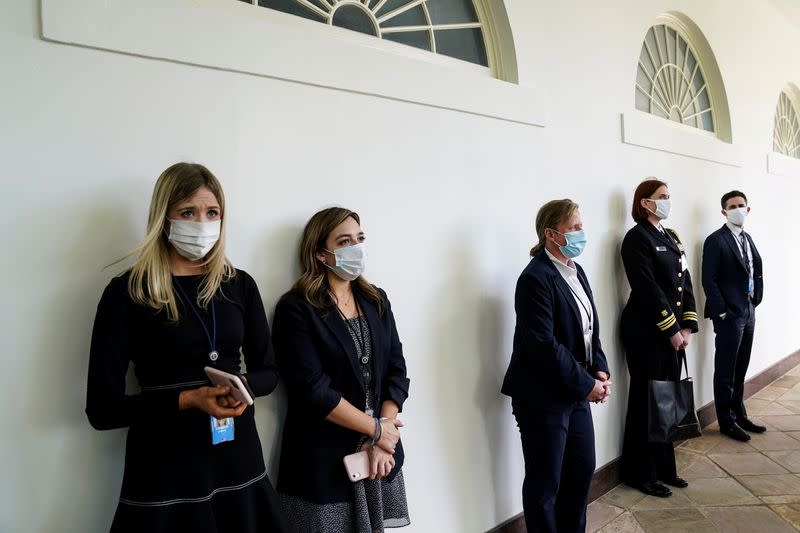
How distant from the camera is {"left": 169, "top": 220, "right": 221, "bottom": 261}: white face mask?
1441 millimetres

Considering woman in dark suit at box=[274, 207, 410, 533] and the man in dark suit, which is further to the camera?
the man in dark suit

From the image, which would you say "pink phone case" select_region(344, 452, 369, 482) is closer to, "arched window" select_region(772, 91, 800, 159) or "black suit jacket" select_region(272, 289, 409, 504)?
"black suit jacket" select_region(272, 289, 409, 504)

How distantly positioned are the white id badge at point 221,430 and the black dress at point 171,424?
0.02 metres

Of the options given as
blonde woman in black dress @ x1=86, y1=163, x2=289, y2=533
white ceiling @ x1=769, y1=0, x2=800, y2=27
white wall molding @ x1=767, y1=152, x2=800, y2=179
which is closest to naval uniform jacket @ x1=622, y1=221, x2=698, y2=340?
blonde woman in black dress @ x1=86, y1=163, x2=289, y2=533

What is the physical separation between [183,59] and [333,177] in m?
0.62

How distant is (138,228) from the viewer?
61.0 inches

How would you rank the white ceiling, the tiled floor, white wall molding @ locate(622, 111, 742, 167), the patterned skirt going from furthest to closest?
the white ceiling, white wall molding @ locate(622, 111, 742, 167), the tiled floor, the patterned skirt

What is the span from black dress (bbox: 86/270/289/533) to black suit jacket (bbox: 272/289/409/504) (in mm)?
190

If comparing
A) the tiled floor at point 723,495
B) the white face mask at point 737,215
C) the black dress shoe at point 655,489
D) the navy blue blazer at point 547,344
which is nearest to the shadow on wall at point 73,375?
the navy blue blazer at point 547,344

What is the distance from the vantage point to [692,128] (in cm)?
436

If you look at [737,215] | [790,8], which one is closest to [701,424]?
[737,215]

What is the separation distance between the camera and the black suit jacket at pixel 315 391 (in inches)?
66.2

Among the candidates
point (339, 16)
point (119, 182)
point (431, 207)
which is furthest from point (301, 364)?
point (339, 16)

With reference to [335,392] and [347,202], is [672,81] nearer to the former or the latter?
[347,202]
